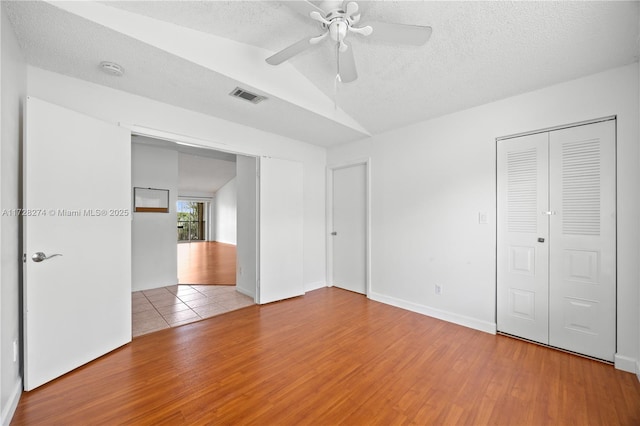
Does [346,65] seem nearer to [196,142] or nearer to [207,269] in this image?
[196,142]

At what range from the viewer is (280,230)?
3.94m

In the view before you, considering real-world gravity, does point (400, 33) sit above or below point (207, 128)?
above

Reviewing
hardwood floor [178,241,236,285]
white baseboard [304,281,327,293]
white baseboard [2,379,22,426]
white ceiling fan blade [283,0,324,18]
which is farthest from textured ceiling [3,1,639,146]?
hardwood floor [178,241,236,285]

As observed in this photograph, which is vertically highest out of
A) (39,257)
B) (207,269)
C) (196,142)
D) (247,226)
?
(196,142)

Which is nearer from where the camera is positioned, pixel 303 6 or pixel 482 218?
pixel 303 6

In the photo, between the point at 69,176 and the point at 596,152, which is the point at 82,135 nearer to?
the point at 69,176

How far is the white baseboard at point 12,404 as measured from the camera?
4.94 ft

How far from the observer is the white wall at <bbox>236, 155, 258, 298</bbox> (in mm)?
3879

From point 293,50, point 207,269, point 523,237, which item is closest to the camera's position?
point 293,50

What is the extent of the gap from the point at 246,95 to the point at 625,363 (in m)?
4.08

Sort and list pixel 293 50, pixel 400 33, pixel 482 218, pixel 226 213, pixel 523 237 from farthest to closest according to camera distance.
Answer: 1. pixel 226 213
2. pixel 482 218
3. pixel 523 237
4. pixel 293 50
5. pixel 400 33

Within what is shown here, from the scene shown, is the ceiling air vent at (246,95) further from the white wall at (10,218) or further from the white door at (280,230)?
the white wall at (10,218)

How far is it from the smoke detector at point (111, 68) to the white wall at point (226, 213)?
8.52 m

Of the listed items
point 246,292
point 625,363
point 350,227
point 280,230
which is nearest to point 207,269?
point 246,292
